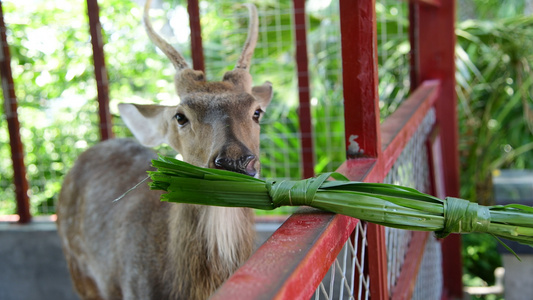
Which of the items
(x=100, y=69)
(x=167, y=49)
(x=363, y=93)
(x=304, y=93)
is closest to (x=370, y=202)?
(x=363, y=93)

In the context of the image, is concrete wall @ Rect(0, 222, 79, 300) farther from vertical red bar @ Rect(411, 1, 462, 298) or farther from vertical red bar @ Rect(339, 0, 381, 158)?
vertical red bar @ Rect(339, 0, 381, 158)

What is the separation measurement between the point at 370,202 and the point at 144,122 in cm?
165

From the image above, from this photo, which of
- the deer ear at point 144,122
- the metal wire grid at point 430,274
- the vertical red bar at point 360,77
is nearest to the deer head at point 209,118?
the deer ear at point 144,122

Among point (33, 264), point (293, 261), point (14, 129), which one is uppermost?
point (14, 129)

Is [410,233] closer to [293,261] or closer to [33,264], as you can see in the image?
[293,261]

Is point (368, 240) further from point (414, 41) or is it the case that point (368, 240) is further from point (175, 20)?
point (175, 20)

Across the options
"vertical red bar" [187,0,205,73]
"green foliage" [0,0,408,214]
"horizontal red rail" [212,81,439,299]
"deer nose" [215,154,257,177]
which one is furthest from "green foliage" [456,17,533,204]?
"horizontal red rail" [212,81,439,299]

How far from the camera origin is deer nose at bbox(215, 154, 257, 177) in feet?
5.56

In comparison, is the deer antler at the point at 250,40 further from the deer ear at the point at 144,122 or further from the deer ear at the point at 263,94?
the deer ear at the point at 144,122

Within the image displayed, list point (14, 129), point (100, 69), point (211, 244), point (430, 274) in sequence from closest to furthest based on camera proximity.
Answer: point (211, 244), point (430, 274), point (100, 69), point (14, 129)

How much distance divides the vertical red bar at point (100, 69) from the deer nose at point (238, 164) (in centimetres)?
284

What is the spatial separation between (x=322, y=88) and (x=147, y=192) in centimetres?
314

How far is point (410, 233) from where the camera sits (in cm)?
281

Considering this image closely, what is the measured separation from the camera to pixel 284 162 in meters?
5.53
